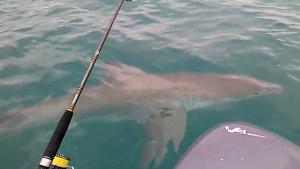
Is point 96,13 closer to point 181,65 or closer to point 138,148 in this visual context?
point 181,65

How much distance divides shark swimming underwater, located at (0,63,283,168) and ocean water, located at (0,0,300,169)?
0.14 m

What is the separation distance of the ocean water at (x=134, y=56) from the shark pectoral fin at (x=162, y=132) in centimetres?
9

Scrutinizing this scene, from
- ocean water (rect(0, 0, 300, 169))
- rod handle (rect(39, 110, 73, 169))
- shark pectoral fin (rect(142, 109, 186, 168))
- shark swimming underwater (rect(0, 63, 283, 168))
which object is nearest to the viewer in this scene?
rod handle (rect(39, 110, 73, 169))

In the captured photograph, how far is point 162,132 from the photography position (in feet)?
15.6

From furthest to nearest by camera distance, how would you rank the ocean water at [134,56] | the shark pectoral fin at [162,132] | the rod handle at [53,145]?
the ocean water at [134,56] → the shark pectoral fin at [162,132] → the rod handle at [53,145]

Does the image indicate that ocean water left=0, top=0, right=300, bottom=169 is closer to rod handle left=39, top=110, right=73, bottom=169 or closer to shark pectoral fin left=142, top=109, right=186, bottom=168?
shark pectoral fin left=142, top=109, right=186, bottom=168

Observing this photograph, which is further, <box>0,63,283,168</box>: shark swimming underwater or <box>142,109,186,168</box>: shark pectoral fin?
<box>0,63,283,168</box>: shark swimming underwater

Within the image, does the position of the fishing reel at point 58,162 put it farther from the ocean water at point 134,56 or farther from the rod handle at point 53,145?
the ocean water at point 134,56

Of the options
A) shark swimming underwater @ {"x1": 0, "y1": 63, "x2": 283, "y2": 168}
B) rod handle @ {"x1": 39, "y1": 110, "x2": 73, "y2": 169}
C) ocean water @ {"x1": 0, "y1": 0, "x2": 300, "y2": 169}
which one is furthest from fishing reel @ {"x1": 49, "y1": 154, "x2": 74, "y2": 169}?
shark swimming underwater @ {"x1": 0, "y1": 63, "x2": 283, "y2": 168}

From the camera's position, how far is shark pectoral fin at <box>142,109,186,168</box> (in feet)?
14.7

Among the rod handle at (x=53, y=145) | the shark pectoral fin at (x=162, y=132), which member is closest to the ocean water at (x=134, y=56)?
the shark pectoral fin at (x=162, y=132)

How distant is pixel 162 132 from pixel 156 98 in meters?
0.90

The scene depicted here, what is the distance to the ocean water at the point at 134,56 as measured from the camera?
4.80 metres

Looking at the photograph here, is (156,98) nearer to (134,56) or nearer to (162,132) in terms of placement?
(162,132)
